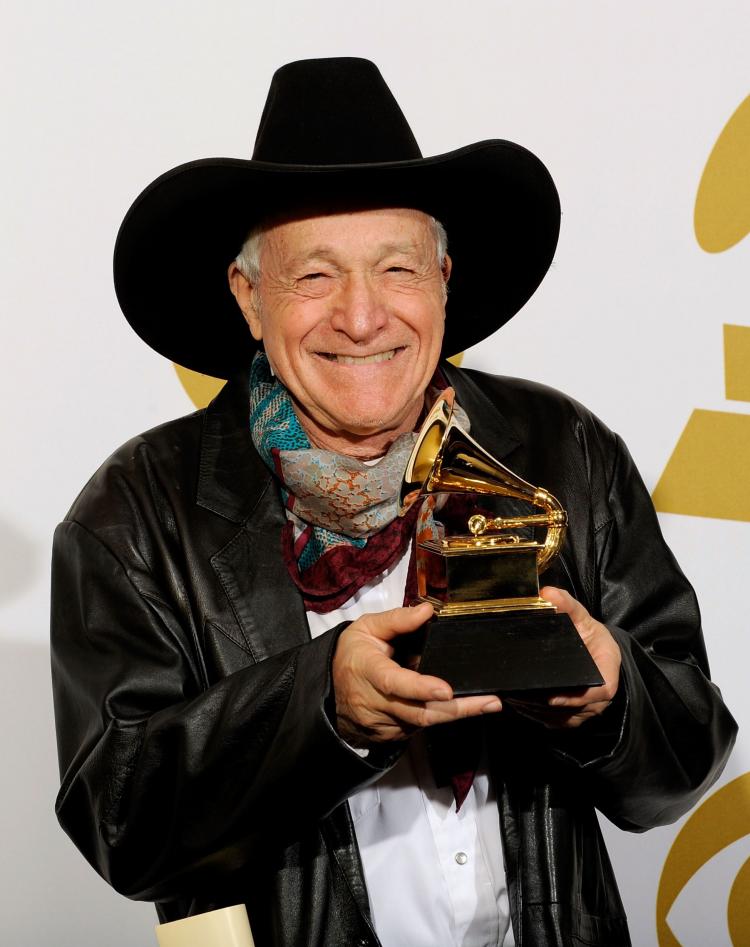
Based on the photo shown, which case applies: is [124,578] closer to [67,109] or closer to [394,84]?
[67,109]

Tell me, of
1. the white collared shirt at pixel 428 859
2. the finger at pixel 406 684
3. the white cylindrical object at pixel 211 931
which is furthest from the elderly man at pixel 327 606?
the white cylindrical object at pixel 211 931

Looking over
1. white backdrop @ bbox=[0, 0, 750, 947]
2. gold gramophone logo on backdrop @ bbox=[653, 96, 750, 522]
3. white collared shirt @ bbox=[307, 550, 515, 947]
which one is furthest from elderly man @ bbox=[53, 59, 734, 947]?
gold gramophone logo on backdrop @ bbox=[653, 96, 750, 522]

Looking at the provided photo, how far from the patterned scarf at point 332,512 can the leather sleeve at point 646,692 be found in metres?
0.35

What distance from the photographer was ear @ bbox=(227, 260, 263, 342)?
86.4 inches

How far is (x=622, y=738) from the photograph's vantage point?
182 centimetres

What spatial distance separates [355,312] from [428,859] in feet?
2.54

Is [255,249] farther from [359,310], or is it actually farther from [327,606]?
[327,606]

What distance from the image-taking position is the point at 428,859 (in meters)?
1.98

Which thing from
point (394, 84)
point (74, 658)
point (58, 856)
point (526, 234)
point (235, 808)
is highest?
point (394, 84)

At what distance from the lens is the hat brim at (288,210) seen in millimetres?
2039

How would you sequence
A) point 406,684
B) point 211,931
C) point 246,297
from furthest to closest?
point 246,297
point 406,684
point 211,931

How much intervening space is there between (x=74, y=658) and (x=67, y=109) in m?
1.32

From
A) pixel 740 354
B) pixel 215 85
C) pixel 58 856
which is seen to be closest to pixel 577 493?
pixel 740 354

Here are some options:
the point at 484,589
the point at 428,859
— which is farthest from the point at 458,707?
the point at 428,859
